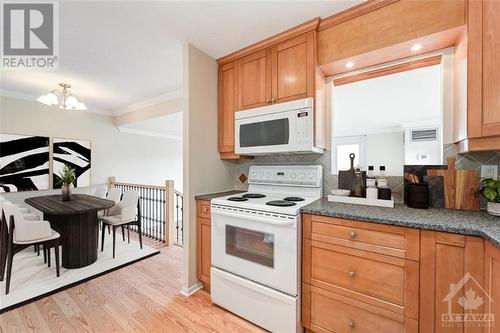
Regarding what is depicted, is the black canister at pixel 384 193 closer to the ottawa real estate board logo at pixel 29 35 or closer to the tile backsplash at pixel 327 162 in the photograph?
the tile backsplash at pixel 327 162

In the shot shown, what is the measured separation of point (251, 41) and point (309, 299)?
229cm

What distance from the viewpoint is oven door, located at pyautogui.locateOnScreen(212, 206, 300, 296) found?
4.74ft

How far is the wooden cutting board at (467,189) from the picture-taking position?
1425mm

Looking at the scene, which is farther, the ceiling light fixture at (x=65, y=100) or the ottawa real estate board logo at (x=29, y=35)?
the ceiling light fixture at (x=65, y=100)

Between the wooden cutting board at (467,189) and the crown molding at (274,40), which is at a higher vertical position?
the crown molding at (274,40)

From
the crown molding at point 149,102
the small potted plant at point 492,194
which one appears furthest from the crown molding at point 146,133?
the small potted plant at point 492,194

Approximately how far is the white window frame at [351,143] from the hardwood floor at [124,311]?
1579 mm

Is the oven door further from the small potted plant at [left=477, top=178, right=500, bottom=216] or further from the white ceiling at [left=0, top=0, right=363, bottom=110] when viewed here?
the white ceiling at [left=0, top=0, right=363, bottom=110]

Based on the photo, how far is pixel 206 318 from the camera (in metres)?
1.72

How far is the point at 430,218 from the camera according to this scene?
1.21 m

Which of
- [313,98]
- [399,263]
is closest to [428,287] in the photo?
[399,263]

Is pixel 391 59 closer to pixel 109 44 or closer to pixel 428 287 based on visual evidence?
pixel 428 287

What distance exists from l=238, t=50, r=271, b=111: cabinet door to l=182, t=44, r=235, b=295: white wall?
35 centimetres

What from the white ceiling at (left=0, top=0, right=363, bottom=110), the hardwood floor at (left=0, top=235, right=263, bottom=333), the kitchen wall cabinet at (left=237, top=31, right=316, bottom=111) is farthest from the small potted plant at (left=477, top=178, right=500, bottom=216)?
the hardwood floor at (left=0, top=235, right=263, bottom=333)
